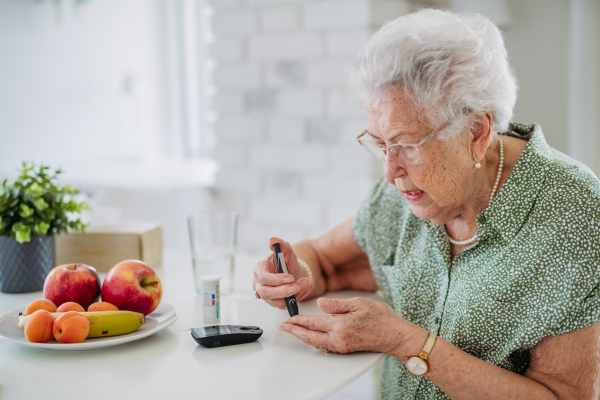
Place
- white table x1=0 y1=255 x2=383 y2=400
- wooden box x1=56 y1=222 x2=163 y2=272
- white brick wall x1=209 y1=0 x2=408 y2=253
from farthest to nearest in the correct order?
white brick wall x1=209 y1=0 x2=408 y2=253 → wooden box x1=56 y1=222 x2=163 y2=272 → white table x1=0 y1=255 x2=383 y2=400

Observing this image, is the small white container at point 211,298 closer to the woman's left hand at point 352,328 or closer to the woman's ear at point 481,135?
the woman's left hand at point 352,328

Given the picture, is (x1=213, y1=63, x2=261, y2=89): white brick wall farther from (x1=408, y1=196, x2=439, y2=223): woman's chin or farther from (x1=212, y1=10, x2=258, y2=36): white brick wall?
(x1=408, y1=196, x2=439, y2=223): woman's chin

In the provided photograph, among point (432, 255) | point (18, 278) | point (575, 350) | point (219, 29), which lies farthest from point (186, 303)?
point (219, 29)

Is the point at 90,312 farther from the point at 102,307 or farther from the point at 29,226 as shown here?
the point at 29,226

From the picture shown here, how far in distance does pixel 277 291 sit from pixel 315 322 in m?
0.14

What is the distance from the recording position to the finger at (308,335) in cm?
104

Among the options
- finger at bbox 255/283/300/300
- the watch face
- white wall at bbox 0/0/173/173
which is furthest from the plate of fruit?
white wall at bbox 0/0/173/173

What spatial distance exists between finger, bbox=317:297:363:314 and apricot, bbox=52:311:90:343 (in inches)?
16.0

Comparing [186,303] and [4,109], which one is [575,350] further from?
[4,109]

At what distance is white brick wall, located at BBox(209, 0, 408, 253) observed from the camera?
2252 mm

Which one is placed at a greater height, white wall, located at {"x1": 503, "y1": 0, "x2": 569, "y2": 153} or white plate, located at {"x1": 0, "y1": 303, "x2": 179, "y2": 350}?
white wall, located at {"x1": 503, "y1": 0, "x2": 569, "y2": 153}

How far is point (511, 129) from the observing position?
1.34 meters

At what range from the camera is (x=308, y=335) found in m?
1.05

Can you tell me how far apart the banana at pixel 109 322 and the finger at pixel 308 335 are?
269 mm
